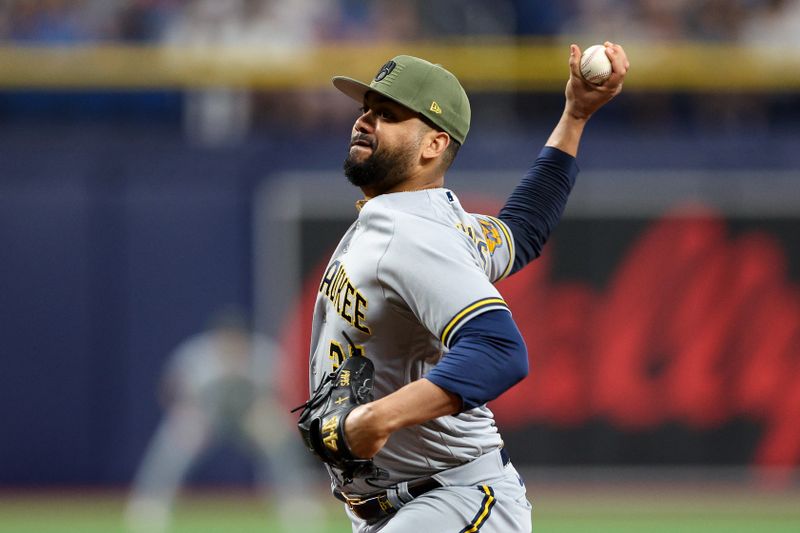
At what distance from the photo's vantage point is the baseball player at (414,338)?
369 centimetres

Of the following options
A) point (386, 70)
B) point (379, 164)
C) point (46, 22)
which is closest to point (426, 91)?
point (386, 70)

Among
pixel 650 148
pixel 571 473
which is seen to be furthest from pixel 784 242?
pixel 571 473

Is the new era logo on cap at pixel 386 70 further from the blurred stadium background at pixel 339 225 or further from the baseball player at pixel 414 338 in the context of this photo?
the blurred stadium background at pixel 339 225

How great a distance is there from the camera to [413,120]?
168 inches

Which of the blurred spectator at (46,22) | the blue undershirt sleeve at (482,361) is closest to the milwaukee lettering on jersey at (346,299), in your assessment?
the blue undershirt sleeve at (482,361)

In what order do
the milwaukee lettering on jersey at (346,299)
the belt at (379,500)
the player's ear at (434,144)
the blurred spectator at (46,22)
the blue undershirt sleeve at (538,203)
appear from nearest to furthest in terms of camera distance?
1. the milwaukee lettering on jersey at (346,299)
2. the belt at (379,500)
3. the player's ear at (434,144)
4. the blue undershirt sleeve at (538,203)
5. the blurred spectator at (46,22)

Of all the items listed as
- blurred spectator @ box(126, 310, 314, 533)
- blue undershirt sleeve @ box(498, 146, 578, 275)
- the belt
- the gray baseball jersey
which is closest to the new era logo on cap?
the gray baseball jersey

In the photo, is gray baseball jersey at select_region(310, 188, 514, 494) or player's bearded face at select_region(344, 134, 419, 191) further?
player's bearded face at select_region(344, 134, 419, 191)

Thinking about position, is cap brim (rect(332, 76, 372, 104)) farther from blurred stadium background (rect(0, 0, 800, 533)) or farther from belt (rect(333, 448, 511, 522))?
blurred stadium background (rect(0, 0, 800, 533))

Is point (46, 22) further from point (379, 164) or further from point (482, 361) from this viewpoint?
point (482, 361)

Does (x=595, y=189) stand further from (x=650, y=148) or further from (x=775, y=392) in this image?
(x=775, y=392)

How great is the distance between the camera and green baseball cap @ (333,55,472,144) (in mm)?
4188

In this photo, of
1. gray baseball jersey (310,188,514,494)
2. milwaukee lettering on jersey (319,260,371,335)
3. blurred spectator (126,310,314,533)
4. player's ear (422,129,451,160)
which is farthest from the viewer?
blurred spectator (126,310,314,533)

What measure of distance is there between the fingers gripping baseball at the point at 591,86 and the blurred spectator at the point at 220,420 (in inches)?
265
